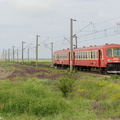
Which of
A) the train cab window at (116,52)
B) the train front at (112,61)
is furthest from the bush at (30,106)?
the train cab window at (116,52)

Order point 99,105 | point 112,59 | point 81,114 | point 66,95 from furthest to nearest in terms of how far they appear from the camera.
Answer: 1. point 112,59
2. point 66,95
3. point 99,105
4. point 81,114

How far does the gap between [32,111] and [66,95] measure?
393cm

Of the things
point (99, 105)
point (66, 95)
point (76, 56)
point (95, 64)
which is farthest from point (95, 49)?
point (99, 105)

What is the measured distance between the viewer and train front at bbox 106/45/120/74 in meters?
24.7

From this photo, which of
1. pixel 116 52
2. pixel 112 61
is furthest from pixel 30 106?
pixel 116 52

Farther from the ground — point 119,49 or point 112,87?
point 119,49

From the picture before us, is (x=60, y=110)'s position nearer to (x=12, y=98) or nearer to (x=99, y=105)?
(x=99, y=105)

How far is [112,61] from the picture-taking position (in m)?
24.7

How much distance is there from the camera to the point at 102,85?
1520 cm

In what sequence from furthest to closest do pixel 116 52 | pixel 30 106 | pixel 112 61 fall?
pixel 116 52 < pixel 112 61 < pixel 30 106

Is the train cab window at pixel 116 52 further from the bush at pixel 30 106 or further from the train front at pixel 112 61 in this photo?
the bush at pixel 30 106

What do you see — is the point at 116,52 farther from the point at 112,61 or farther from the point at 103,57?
the point at 103,57

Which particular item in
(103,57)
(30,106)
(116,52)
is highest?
(116,52)

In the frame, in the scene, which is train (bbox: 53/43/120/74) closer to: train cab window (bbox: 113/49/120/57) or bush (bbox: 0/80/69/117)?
train cab window (bbox: 113/49/120/57)
